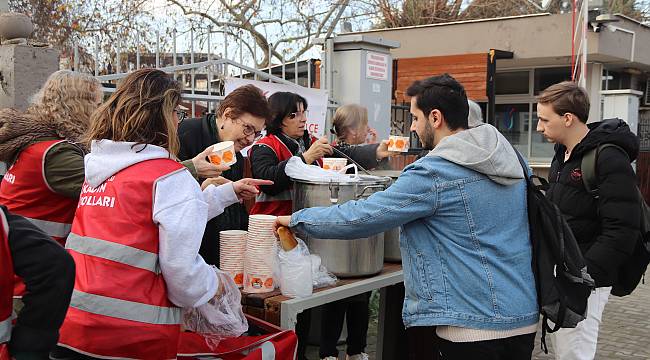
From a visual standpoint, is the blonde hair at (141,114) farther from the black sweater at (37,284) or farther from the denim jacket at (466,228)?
the denim jacket at (466,228)

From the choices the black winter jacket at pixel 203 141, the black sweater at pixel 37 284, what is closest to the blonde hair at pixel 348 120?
the black winter jacket at pixel 203 141

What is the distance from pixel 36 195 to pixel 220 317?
36.1 inches

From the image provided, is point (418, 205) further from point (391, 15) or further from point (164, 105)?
point (391, 15)

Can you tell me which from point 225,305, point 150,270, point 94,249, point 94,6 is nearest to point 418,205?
point 225,305

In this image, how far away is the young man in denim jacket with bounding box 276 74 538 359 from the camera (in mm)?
2295

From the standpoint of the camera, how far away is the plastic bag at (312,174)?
2.85 metres

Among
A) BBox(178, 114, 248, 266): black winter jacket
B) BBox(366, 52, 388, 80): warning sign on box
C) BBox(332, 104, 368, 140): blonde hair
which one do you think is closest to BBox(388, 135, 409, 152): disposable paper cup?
BBox(332, 104, 368, 140): blonde hair

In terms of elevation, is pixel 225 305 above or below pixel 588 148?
below

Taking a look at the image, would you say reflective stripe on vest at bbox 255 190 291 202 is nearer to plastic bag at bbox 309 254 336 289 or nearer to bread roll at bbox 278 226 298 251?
plastic bag at bbox 309 254 336 289

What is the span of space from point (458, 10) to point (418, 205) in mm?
15342

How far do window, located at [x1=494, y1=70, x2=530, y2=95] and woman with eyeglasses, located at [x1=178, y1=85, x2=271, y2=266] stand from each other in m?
12.3

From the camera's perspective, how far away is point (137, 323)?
200cm

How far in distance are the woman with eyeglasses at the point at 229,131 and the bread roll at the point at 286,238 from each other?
571 mm

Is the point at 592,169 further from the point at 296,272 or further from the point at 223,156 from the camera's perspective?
the point at 223,156
